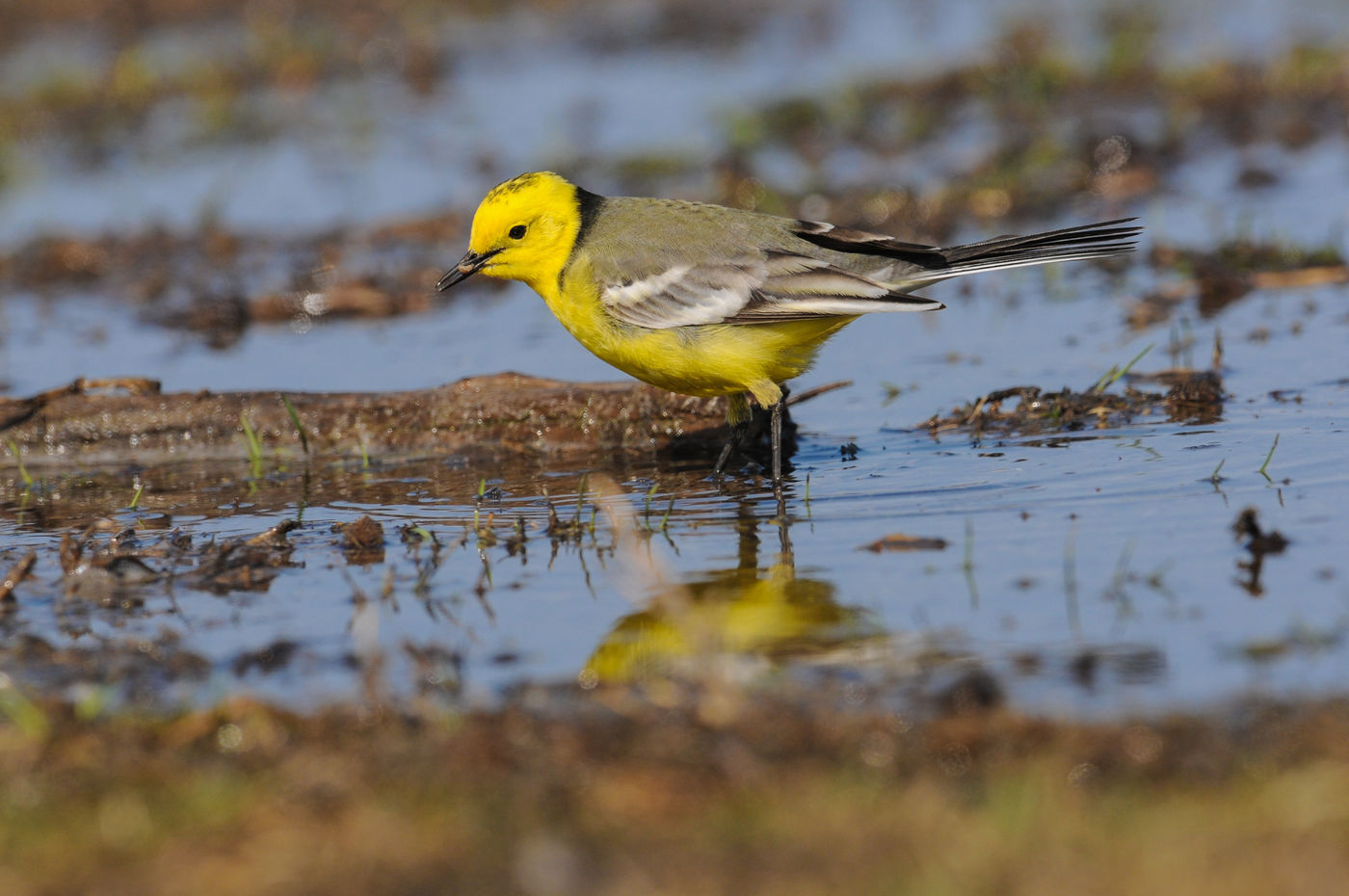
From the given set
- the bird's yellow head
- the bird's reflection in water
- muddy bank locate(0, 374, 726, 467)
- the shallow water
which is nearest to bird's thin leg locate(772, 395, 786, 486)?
the shallow water

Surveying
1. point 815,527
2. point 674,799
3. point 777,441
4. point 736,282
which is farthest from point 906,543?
point 674,799

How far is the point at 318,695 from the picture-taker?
447 centimetres

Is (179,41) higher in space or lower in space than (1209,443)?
higher

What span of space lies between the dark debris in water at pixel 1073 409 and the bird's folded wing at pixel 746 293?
0.74 m

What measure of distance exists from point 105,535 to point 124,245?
20.5 feet

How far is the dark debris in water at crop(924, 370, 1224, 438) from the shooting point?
6973 millimetres

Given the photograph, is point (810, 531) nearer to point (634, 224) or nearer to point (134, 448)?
point (634, 224)

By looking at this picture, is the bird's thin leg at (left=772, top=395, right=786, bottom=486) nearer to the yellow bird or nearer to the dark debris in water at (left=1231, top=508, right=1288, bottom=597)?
the yellow bird

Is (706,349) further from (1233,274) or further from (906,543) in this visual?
(1233,274)

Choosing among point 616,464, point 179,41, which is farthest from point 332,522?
point 179,41

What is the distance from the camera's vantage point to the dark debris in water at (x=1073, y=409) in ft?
22.9

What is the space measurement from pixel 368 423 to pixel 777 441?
2.08 metres

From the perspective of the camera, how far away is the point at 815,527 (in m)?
5.84

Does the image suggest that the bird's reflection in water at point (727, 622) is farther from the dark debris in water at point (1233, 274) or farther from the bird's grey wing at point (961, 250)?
the dark debris in water at point (1233, 274)
